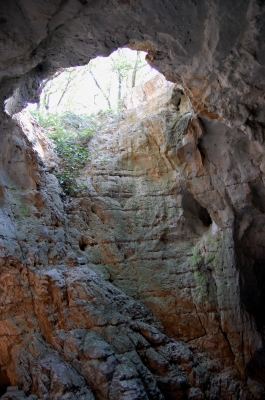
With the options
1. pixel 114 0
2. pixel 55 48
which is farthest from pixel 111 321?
pixel 114 0

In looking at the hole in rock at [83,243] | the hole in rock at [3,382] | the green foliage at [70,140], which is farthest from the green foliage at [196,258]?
the hole in rock at [3,382]

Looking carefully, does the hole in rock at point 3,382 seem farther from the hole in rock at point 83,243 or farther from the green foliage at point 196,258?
the green foliage at point 196,258

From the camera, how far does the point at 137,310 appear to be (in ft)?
23.9

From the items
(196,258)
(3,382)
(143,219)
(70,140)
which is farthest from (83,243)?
(70,140)

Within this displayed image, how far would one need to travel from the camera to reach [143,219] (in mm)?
8531

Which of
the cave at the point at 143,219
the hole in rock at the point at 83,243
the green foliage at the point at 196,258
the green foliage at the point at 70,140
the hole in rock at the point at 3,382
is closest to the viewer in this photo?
the cave at the point at 143,219

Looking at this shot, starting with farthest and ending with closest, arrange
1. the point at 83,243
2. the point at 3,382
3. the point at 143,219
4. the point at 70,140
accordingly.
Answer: the point at 70,140, the point at 143,219, the point at 83,243, the point at 3,382

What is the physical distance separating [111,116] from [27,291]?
573cm

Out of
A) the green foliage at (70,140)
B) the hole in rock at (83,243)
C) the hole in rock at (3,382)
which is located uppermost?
the green foliage at (70,140)

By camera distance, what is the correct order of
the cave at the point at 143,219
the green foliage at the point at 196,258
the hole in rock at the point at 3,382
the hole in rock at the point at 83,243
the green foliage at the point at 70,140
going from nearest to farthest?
the cave at the point at 143,219, the hole in rock at the point at 3,382, the hole in rock at the point at 83,243, the green foliage at the point at 196,258, the green foliage at the point at 70,140

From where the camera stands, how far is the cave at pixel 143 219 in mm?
4852

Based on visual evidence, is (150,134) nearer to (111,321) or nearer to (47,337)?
(111,321)

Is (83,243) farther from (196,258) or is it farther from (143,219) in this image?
(196,258)

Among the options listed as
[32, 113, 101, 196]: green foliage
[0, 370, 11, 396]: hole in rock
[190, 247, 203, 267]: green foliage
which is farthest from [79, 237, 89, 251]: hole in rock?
[0, 370, 11, 396]: hole in rock
